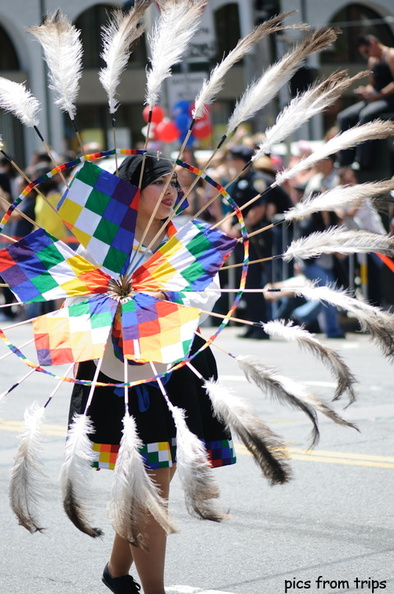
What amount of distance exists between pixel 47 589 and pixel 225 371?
5.87 metres

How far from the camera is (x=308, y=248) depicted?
3.66 metres

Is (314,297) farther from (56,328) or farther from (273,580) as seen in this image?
(273,580)

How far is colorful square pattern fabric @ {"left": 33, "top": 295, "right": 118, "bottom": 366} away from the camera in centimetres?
371

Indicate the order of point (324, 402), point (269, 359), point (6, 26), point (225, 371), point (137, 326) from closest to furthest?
point (324, 402)
point (137, 326)
point (225, 371)
point (269, 359)
point (6, 26)

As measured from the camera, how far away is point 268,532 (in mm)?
5328

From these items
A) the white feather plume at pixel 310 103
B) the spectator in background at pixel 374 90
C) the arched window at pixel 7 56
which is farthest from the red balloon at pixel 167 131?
the arched window at pixel 7 56

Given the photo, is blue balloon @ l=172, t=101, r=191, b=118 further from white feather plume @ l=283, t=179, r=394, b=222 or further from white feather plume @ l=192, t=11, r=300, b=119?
white feather plume @ l=283, t=179, r=394, b=222

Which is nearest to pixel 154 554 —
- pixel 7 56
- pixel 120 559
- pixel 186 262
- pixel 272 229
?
pixel 120 559

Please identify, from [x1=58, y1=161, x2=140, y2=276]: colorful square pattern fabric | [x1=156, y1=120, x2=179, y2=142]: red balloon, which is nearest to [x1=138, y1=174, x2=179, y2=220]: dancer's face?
[x1=58, y1=161, x2=140, y2=276]: colorful square pattern fabric

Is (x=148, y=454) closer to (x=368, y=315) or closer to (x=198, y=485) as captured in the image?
(x=198, y=485)

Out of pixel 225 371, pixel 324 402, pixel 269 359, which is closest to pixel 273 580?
pixel 324 402

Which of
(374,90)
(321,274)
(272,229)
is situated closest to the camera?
(321,274)

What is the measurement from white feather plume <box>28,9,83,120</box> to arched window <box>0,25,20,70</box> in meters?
27.7

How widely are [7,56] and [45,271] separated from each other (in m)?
27.9
